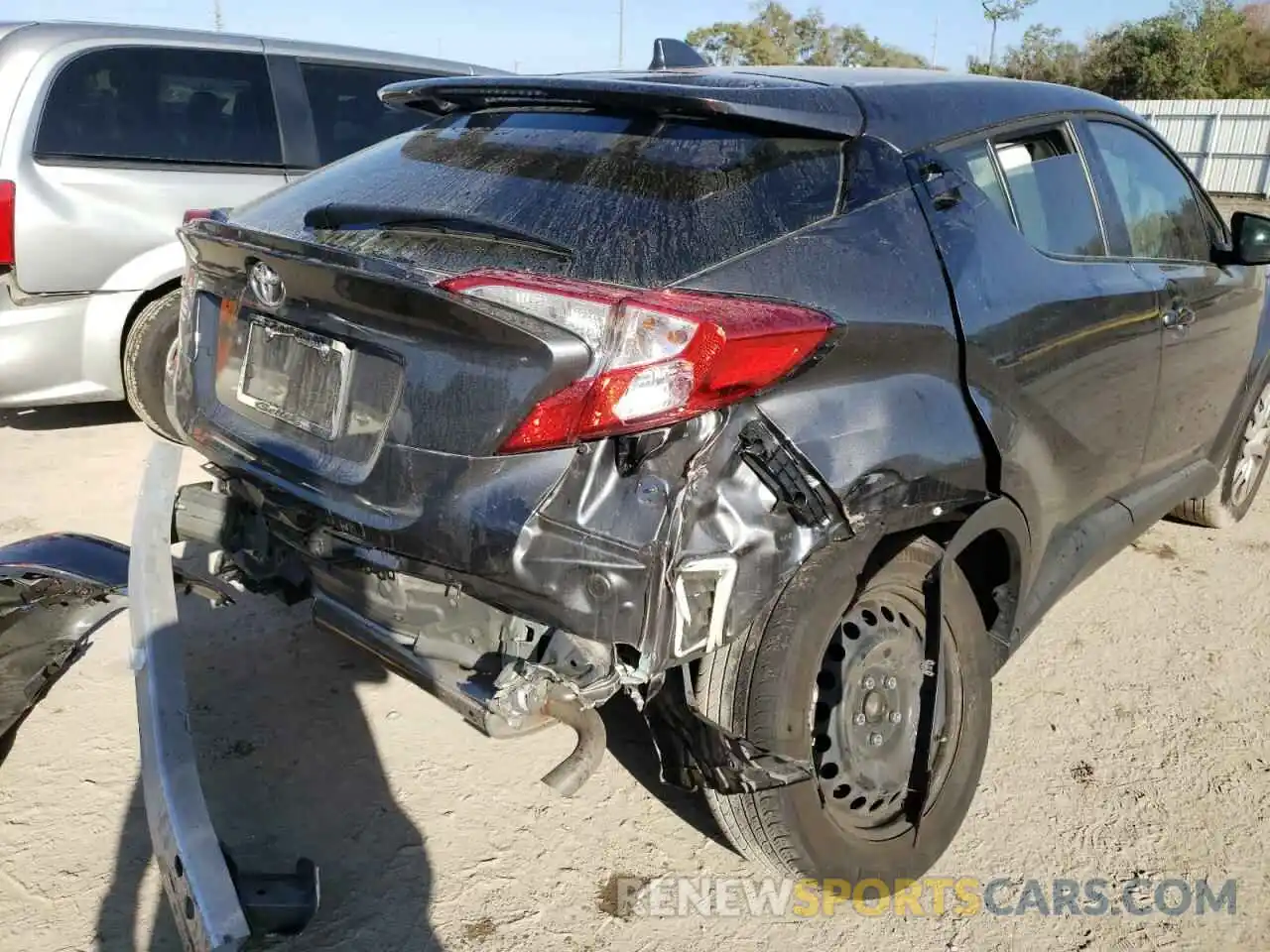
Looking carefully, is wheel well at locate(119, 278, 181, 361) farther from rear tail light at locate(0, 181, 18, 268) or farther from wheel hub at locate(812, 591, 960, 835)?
wheel hub at locate(812, 591, 960, 835)

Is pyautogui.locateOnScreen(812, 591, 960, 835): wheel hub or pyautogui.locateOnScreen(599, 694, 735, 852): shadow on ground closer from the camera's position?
pyautogui.locateOnScreen(812, 591, 960, 835): wheel hub

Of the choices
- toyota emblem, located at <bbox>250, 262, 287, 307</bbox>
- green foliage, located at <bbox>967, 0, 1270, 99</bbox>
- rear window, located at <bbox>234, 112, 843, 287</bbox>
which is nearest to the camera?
rear window, located at <bbox>234, 112, 843, 287</bbox>

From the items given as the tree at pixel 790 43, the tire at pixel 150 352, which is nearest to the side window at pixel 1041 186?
the tire at pixel 150 352

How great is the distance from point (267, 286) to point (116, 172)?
10.5 feet

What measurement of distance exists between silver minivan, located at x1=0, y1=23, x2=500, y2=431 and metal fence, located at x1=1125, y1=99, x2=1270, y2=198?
22.8 metres

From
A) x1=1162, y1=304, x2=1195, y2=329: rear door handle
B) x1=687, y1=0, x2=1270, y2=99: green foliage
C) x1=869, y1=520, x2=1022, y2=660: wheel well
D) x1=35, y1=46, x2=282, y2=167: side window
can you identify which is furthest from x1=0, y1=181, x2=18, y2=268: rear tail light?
x1=687, y1=0, x2=1270, y2=99: green foliage

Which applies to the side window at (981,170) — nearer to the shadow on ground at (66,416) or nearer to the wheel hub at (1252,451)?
the wheel hub at (1252,451)

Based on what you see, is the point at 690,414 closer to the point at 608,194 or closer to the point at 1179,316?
the point at 608,194

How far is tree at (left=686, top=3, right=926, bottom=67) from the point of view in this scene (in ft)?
156

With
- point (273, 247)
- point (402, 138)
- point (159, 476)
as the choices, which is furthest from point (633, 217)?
point (159, 476)

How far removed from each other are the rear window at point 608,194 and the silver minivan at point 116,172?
108 inches

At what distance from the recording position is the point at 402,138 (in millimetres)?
2896

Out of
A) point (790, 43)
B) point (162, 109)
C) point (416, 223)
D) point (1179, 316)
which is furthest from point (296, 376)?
point (790, 43)

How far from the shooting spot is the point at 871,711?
101 inches
